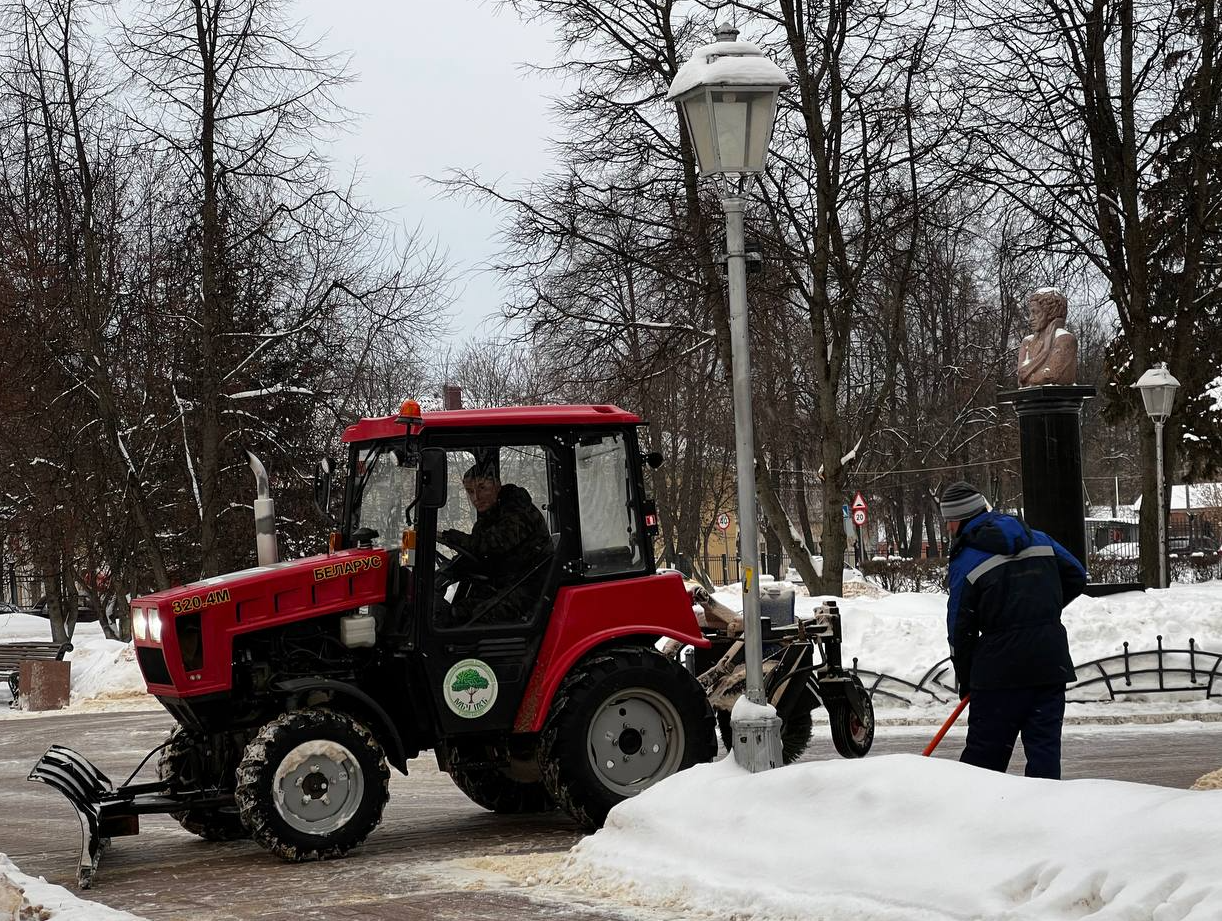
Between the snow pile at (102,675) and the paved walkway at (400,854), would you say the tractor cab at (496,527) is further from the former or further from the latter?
the snow pile at (102,675)

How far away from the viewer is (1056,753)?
7641 mm

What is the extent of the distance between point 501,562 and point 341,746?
1.44 metres

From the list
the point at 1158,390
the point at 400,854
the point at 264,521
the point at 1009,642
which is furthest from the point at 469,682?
the point at 1158,390

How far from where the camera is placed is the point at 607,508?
9.45m

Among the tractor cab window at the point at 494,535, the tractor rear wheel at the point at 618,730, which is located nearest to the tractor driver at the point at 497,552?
the tractor cab window at the point at 494,535

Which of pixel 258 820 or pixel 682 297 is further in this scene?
pixel 682 297

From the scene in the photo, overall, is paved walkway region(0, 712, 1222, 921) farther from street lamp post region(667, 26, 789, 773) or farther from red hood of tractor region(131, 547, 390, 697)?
street lamp post region(667, 26, 789, 773)

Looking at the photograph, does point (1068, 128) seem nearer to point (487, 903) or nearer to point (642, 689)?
point (642, 689)

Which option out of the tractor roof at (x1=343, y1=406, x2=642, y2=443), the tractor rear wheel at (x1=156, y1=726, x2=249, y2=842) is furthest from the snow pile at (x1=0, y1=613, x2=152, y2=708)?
the tractor roof at (x1=343, y1=406, x2=642, y2=443)

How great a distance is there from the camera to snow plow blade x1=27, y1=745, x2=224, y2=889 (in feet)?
27.0

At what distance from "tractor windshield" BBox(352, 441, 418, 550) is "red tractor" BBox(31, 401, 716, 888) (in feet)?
0.06

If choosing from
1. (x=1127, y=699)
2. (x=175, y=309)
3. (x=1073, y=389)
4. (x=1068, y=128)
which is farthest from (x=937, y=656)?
(x=175, y=309)

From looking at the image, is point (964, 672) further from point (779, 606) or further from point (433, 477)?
point (779, 606)

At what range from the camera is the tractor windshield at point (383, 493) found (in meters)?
A: 9.16
